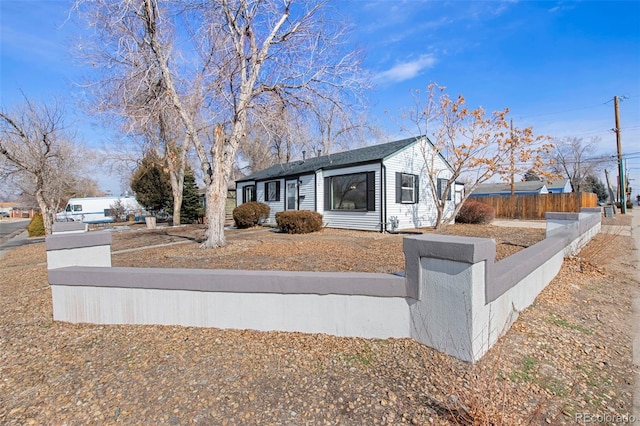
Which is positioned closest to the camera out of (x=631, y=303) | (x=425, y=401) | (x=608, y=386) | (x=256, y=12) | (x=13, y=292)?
(x=425, y=401)

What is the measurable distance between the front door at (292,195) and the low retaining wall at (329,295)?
10.5 m

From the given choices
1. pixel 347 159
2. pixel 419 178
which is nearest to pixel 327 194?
pixel 347 159

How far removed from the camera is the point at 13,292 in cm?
478

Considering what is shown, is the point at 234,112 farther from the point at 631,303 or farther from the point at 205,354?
the point at 631,303

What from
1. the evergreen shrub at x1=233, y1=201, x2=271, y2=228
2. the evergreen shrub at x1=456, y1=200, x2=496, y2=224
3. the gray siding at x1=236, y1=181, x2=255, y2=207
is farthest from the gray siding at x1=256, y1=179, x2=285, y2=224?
the evergreen shrub at x1=456, y1=200, x2=496, y2=224

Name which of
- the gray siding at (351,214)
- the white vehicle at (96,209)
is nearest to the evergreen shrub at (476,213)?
the gray siding at (351,214)

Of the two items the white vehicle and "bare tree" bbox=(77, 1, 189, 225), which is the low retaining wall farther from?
the white vehicle

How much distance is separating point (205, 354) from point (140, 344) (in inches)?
29.5

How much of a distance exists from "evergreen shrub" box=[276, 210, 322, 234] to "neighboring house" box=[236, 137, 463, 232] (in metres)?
1.81

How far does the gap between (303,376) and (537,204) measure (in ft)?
77.8

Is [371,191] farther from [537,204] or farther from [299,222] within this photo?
[537,204]

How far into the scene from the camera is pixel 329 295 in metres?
3.04

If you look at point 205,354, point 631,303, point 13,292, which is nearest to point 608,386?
point 631,303

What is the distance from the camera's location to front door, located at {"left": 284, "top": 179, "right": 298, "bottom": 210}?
1427cm
